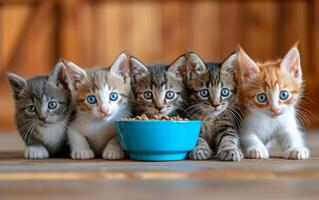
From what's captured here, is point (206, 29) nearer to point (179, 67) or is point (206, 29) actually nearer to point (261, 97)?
point (179, 67)

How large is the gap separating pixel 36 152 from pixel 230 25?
2.88 meters

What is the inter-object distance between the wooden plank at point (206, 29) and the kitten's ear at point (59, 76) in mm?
2518

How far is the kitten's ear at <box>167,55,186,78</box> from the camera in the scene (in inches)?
84.7

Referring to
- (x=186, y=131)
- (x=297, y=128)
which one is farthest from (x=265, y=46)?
(x=186, y=131)

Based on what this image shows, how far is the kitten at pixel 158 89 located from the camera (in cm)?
208

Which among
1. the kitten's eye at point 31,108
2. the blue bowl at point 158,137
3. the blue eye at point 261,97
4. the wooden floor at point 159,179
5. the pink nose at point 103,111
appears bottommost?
the wooden floor at point 159,179

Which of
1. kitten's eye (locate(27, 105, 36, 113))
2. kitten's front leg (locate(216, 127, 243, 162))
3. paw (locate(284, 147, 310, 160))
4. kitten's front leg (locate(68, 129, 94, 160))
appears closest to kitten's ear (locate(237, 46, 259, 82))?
kitten's front leg (locate(216, 127, 243, 162))

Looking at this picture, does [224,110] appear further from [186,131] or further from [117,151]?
[117,151]

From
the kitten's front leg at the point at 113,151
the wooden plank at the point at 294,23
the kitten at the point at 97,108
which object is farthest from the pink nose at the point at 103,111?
the wooden plank at the point at 294,23

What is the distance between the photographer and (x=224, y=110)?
81.7 inches

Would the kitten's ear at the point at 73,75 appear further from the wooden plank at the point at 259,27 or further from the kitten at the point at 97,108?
the wooden plank at the point at 259,27

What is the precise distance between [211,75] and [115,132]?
434 mm

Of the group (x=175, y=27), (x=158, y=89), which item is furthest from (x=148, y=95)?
(x=175, y=27)

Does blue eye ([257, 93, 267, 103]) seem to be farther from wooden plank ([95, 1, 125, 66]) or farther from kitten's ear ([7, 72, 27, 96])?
wooden plank ([95, 1, 125, 66])
